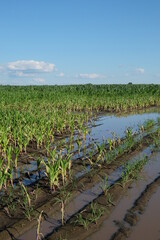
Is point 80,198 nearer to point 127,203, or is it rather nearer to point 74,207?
point 74,207

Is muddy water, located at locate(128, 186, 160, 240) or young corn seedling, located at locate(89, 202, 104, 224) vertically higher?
young corn seedling, located at locate(89, 202, 104, 224)

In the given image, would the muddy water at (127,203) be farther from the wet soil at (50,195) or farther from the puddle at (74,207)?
the puddle at (74,207)

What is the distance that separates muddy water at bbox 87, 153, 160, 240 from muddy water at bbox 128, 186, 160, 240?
0.08 feet

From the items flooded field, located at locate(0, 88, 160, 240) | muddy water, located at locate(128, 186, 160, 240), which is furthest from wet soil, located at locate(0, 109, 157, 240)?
muddy water, located at locate(128, 186, 160, 240)

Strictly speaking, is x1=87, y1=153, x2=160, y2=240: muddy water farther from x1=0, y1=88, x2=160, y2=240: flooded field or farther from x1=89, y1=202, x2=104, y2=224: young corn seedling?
x1=89, y1=202, x2=104, y2=224: young corn seedling

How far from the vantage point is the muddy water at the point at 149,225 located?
3324 mm

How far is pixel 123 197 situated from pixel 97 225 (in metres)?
0.99

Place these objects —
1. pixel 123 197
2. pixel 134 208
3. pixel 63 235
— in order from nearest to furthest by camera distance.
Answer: pixel 63 235, pixel 134 208, pixel 123 197

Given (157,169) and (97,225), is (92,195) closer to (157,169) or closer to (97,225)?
(97,225)

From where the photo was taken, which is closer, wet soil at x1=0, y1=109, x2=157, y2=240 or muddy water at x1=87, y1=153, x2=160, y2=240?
muddy water at x1=87, y1=153, x2=160, y2=240

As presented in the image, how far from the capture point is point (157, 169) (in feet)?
19.0

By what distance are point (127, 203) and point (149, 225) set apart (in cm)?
63

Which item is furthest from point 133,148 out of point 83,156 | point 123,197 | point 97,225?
point 97,225

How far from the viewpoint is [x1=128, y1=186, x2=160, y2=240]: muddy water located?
131 inches
